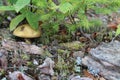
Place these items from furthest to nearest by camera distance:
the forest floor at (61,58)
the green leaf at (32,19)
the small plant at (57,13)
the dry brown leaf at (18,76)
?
the green leaf at (32,19) < the small plant at (57,13) < the forest floor at (61,58) < the dry brown leaf at (18,76)

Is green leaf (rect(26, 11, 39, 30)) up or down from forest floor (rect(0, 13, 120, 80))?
up

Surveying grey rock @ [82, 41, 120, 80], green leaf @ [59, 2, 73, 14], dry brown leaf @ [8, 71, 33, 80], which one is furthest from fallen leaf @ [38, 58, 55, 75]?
green leaf @ [59, 2, 73, 14]

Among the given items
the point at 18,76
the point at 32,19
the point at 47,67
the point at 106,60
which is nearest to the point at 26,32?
the point at 32,19

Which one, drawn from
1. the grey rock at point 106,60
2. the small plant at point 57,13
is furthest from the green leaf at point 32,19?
the grey rock at point 106,60

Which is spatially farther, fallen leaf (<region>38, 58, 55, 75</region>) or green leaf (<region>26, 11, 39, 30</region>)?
green leaf (<region>26, 11, 39, 30</region>)

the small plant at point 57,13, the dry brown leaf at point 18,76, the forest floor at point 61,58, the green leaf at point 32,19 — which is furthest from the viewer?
the green leaf at point 32,19

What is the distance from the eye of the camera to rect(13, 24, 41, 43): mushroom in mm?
2650

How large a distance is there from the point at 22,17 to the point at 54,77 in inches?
24.7

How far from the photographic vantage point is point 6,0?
2.97m

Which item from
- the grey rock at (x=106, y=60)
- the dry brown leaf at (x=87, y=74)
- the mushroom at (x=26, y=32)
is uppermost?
the mushroom at (x=26, y=32)

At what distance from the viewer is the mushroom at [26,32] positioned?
265cm

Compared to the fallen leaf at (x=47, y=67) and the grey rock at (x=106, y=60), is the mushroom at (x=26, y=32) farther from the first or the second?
the grey rock at (x=106, y=60)

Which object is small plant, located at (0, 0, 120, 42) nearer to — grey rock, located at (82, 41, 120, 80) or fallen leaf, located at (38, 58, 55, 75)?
grey rock, located at (82, 41, 120, 80)

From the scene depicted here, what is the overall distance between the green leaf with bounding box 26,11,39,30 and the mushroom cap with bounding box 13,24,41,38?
0.04m
